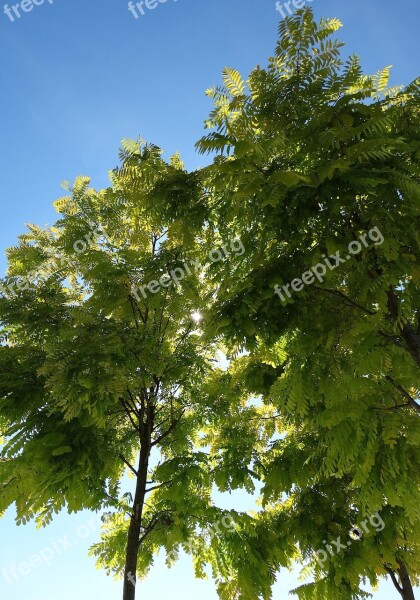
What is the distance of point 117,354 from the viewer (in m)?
4.92

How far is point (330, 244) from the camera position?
3986 mm

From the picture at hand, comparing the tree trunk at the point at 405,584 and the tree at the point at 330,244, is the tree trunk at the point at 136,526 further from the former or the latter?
the tree trunk at the point at 405,584

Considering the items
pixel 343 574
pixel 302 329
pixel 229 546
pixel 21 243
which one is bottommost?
pixel 343 574

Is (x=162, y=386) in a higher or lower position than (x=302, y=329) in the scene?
higher

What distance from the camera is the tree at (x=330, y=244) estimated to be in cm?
361

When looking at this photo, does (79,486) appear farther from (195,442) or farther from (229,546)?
(195,442)

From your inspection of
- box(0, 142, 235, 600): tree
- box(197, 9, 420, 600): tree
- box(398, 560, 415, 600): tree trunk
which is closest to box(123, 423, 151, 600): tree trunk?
box(0, 142, 235, 600): tree

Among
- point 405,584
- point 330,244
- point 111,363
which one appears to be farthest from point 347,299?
point 405,584

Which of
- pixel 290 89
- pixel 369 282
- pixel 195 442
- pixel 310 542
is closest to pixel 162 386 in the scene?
pixel 195 442

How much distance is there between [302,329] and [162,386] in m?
3.72

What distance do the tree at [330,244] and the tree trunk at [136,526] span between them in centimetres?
360

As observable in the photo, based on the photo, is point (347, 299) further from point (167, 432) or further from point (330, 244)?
point (167, 432)

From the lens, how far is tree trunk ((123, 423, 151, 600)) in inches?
244

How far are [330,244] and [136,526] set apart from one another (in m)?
5.86
